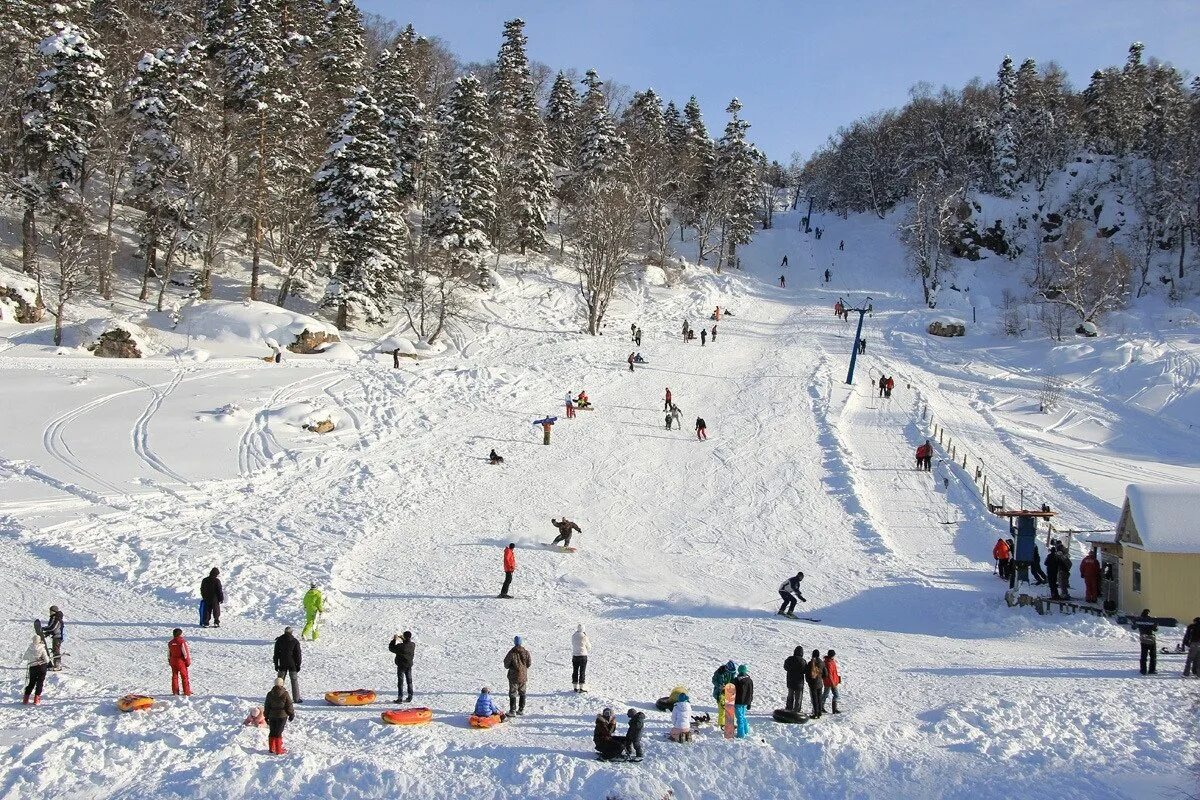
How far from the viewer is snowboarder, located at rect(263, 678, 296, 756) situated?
10070 millimetres

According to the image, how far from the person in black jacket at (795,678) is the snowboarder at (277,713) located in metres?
6.80

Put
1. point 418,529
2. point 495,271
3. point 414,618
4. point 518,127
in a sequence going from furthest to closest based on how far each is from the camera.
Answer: point 518,127, point 495,271, point 418,529, point 414,618

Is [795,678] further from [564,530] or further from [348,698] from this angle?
[564,530]

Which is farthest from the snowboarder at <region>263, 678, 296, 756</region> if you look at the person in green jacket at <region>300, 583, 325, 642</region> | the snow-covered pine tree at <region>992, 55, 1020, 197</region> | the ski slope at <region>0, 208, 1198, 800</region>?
the snow-covered pine tree at <region>992, 55, 1020, 197</region>

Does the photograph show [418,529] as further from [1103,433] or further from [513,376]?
[1103,433]

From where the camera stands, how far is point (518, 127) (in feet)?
191

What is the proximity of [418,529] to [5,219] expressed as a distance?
3592 centimetres

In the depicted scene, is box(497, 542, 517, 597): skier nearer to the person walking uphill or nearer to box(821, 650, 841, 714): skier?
the person walking uphill

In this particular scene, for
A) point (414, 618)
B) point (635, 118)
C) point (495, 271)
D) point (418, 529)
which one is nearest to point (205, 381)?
point (418, 529)

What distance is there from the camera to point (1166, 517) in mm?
17594

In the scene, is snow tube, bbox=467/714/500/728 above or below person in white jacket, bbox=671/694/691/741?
below

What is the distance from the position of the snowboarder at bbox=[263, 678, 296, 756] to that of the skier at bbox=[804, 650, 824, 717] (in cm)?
707

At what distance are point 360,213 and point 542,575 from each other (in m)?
27.6

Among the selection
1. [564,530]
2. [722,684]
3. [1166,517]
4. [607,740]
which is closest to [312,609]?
[607,740]
